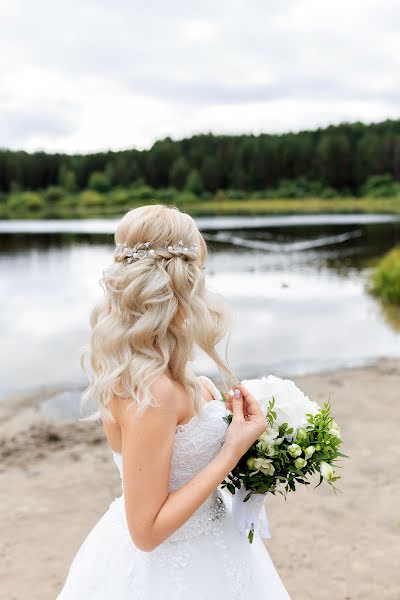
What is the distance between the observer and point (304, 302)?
746 inches

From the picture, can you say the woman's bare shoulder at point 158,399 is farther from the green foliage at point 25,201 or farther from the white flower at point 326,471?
the green foliage at point 25,201

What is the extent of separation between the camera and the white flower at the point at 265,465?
2.53 meters

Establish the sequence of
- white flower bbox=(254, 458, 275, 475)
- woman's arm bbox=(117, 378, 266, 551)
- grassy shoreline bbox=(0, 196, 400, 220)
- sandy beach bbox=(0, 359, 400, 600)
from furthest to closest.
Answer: grassy shoreline bbox=(0, 196, 400, 220)
sandy beach bbox=(0, 359, 400, 600)
white flower bbox=(254, 458, 275, 475)
woman's arm bbox=(117, 378, 266, 551)

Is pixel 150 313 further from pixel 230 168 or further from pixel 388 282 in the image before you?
pixel 230 168

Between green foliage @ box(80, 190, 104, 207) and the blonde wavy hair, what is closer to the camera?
the blonde wavy hair

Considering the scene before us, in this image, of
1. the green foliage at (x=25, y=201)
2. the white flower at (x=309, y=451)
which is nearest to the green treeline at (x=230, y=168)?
the green foliage at (x=25, y=201)

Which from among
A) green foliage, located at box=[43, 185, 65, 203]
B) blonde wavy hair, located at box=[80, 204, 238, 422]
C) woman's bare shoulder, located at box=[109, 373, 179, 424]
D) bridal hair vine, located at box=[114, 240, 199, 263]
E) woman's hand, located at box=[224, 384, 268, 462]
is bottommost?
green foliage, located at box=[43, 185, 65, 203]

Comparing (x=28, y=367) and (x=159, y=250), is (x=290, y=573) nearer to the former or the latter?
(x=159, y=250)

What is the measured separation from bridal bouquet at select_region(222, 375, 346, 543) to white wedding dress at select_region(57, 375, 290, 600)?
0.10m

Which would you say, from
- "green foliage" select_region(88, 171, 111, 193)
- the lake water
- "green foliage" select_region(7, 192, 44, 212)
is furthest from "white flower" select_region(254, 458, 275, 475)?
"green foliage" select_region(7, 192, 44, 212)

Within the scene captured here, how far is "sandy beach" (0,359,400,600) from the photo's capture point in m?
4.71

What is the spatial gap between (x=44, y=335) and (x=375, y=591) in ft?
37.7

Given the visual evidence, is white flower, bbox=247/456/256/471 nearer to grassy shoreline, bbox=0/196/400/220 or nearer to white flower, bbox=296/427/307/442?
white flower, bbox=296/427/307/442

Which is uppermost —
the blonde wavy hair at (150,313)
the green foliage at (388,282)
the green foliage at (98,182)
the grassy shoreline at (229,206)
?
the blonde wavy hair at (150,313)
